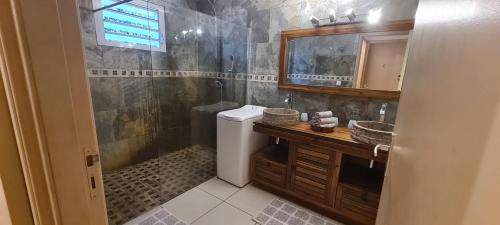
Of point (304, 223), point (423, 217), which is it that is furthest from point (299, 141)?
point (423, 217)

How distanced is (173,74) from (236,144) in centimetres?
141

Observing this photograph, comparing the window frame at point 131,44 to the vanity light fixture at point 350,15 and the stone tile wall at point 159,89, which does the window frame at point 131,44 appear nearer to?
the stone tile wall at point 159,89

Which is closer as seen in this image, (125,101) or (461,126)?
(461,126)

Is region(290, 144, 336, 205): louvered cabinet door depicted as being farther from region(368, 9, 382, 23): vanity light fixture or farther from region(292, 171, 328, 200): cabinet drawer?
region(368, 9, 382, 23): vanity light fixture

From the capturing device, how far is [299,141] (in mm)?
1982

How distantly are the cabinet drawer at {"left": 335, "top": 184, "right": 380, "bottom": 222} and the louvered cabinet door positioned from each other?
0.30 feet

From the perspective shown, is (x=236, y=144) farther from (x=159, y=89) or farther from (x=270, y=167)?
(x=159, y=89)

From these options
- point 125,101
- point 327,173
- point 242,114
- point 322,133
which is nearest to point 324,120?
point 322,133

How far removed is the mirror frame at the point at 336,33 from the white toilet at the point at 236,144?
0.56 m

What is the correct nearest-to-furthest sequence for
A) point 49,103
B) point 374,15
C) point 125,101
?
point 49,103 → point 374,15 → point 125,101

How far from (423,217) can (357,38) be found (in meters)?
1.99

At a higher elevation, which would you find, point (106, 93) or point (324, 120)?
point (106, 93)

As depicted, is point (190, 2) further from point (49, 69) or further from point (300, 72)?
point (49, 69)

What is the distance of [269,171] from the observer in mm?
2256
